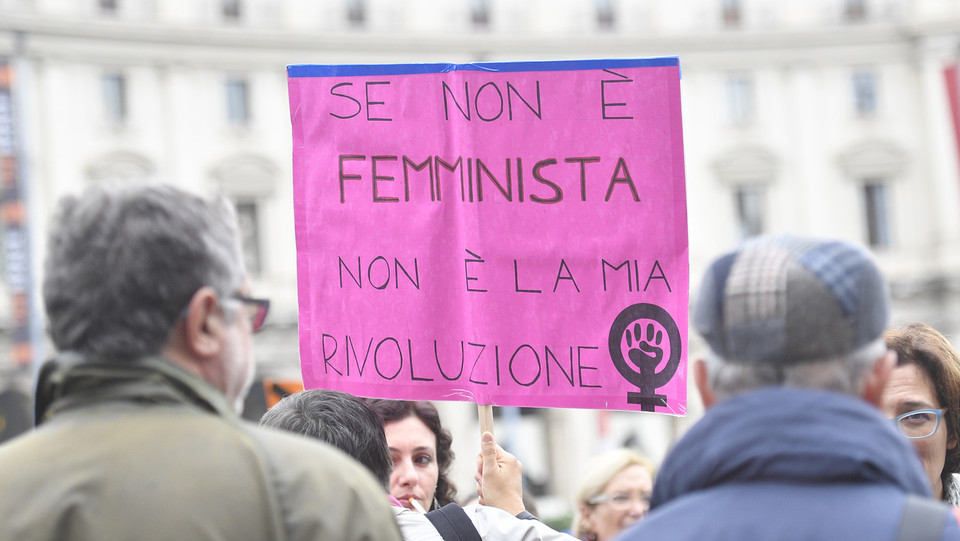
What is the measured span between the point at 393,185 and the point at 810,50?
30.8 m

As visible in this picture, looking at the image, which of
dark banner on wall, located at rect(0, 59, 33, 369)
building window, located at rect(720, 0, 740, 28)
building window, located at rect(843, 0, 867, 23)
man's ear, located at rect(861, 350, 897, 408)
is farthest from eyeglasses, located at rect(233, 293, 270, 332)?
building window, located at rect(843, 0, 867, 23)

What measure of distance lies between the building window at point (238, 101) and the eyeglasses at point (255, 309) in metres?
28.1

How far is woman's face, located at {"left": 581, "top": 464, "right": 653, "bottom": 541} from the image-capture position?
190 inches

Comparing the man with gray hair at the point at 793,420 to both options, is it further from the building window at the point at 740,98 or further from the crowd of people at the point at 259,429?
the building window at the point at 740,98

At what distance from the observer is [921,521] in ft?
5.12

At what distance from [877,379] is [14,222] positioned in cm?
2332

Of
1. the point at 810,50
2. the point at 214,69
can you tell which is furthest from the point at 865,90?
the point at 214,69

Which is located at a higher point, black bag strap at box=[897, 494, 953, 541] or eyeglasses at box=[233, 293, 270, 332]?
eyeglasses at box=[233, 293, 270, 332]

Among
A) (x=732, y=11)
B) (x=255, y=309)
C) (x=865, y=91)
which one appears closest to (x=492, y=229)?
(x=255, y=309)

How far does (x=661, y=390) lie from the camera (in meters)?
3.08

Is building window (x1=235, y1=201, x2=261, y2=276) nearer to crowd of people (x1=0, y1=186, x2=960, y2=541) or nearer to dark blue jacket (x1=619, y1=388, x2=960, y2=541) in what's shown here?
crowd of people (x1=0, y1=186, x2=960, y2=541)

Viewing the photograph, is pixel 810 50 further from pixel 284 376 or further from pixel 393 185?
pixel 393 185

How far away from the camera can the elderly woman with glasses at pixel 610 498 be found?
4.85m

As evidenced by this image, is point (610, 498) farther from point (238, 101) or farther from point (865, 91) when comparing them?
point (865, 91)
